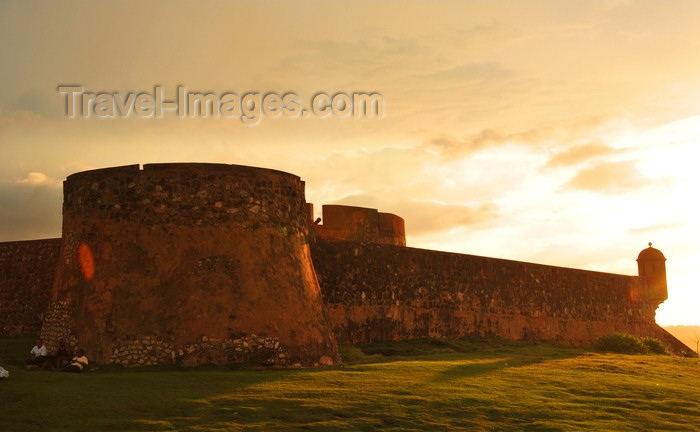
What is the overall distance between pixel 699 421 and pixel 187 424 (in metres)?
8.12

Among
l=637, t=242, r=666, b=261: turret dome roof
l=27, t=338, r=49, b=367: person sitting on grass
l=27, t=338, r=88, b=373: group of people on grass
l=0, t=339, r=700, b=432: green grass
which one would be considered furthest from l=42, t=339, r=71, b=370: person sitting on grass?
l=637, t=242, r=666, b=261: turret dome roof

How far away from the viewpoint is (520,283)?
29.0 metres

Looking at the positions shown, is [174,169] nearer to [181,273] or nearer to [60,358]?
[181,273]

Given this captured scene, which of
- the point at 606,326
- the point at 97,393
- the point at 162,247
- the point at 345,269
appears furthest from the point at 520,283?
the point at 97,393

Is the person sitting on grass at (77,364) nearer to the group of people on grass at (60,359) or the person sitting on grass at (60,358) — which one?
the group of people on grass at (60,359)

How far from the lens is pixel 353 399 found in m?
13.8

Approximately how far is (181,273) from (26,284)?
7.83 m

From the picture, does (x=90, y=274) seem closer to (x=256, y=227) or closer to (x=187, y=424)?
(x=256, y=227)

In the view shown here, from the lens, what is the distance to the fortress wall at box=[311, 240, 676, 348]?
2255cm

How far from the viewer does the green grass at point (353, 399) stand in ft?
40.6

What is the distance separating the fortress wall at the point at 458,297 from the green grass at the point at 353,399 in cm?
399

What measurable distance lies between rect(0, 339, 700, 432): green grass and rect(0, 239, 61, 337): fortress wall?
13.6 feet

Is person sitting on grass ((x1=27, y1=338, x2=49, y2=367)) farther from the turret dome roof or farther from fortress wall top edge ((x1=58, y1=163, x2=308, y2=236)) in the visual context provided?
the turret dome roof

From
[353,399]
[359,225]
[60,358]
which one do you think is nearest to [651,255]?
[359,225]
